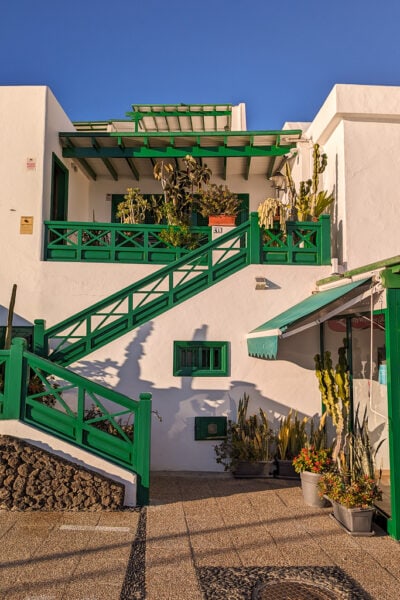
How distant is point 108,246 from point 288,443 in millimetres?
5471

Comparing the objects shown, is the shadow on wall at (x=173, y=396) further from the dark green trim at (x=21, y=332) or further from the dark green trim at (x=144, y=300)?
the dark green trim at (x=21, y=332)

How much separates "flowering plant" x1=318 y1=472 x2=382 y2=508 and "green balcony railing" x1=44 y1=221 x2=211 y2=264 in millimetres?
5797

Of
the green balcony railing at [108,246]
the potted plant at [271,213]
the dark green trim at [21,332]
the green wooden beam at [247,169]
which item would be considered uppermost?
the green wooden beam at [247,169]

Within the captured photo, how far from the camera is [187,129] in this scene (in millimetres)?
15281

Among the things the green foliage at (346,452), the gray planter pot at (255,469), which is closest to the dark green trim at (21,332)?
the gray planter pot at (255,469)

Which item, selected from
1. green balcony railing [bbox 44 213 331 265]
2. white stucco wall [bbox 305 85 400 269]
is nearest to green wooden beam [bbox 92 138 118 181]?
green balcony railing [bbox 44 213 331 265]

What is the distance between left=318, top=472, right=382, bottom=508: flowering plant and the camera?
6.33 m

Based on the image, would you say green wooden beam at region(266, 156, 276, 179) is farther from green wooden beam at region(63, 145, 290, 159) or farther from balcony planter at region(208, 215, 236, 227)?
balcony planter at region(208, 215, 236, 227)

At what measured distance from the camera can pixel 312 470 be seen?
24.3 ft

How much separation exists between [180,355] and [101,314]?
1756mm

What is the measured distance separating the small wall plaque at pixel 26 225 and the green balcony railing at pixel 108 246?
12.5 inches

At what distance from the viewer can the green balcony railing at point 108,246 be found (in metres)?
10.7

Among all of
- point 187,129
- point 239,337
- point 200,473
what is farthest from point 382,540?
point 187,129

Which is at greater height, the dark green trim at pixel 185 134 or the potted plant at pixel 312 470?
the dark green trim at pixel 185 134
